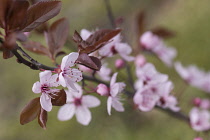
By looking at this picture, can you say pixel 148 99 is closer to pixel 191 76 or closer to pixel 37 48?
pixel 37 48

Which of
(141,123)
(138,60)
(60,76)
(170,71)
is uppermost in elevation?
(60,76)

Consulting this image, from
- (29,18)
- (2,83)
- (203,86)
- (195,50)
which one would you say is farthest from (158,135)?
(2,83)

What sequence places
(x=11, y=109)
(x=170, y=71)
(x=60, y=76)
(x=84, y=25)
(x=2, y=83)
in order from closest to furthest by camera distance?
(x=60, y=76) < (x=170, y=71) < (x=11, y=109) < (x=2, y=83) < (x=84, y=25)

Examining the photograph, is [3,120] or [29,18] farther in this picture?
[3,120]

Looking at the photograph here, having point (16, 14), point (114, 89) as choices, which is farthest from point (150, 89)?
point (16, 14)

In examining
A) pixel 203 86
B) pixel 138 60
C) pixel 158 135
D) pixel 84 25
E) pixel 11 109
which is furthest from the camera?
pixel 84 25

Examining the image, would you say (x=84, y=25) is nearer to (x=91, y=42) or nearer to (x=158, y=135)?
(x=158, y=135)

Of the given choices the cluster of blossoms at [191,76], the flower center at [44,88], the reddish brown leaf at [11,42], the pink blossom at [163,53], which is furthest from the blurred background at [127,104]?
the reddish brown leaf at [11,42]

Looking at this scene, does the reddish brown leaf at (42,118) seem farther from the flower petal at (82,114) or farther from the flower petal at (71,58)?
the flower petal at (82,114)
